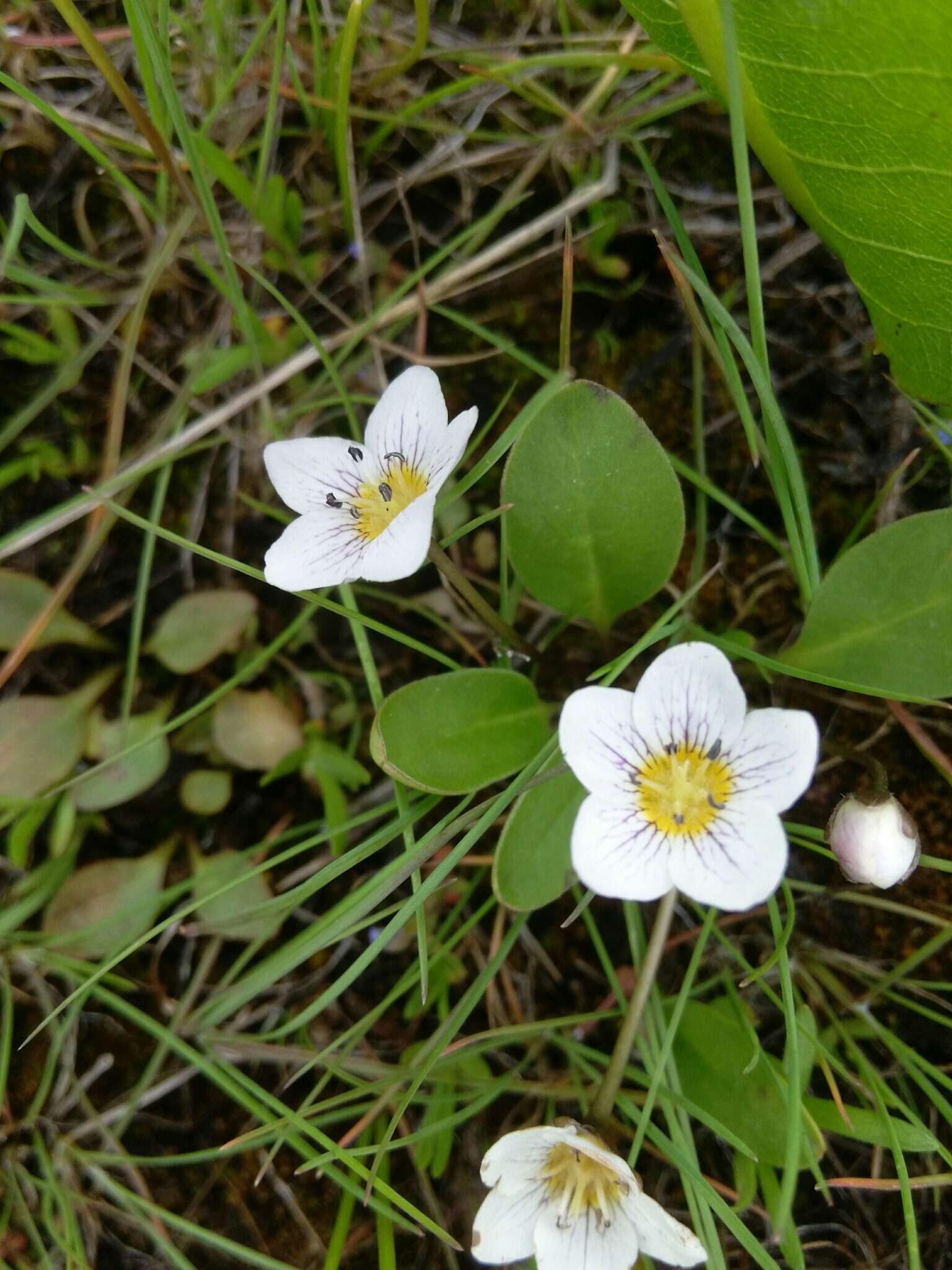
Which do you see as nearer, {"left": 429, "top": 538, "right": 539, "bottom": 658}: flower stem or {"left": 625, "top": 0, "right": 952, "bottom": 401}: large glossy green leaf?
{"left": 625, "top": 0, "right": 952, "bottom": 401}: large glossy green leaf

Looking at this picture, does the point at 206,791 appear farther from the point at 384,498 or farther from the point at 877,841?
the point at 877,841

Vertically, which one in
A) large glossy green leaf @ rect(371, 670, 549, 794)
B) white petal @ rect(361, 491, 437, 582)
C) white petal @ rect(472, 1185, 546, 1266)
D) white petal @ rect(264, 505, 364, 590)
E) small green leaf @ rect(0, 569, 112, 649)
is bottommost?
white petal @ rect(472, 1185, 546, 1266)

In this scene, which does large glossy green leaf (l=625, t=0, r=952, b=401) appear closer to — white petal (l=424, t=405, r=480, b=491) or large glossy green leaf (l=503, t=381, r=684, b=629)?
large glossy green leaf (l=503, t=381, r=684, b=629)

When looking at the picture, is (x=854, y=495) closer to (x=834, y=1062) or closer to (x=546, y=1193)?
(x=834, y=1062)

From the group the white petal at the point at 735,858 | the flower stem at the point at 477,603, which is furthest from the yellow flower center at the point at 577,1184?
the flower stem at the point at 477,603

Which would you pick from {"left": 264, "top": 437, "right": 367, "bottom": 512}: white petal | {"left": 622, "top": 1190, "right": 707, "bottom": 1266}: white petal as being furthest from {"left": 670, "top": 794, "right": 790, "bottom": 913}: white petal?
{"left": 264, "top": 437, "right": 367, "bottom": 512}: white petal

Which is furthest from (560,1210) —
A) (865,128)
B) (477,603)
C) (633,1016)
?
(865,128)

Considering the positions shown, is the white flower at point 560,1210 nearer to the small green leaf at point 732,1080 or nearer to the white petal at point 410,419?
the small green leaf at point 732,1080
